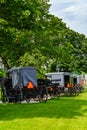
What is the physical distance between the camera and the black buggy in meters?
28.3

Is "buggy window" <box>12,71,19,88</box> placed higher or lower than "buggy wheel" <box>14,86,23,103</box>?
higher

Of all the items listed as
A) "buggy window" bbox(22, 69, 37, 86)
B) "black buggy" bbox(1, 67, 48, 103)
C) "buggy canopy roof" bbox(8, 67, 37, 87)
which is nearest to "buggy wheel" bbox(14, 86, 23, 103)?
"black buggy" bbox(1, 67, 48, 103)

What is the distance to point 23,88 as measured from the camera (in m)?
28.4

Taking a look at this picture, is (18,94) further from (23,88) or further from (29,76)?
(29,76)

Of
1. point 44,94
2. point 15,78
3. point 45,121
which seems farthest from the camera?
point 15,78

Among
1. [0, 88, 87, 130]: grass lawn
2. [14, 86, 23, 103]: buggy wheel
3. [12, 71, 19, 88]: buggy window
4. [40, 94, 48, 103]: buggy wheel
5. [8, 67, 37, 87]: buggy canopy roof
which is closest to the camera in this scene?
[0, 88, 87, 130]: grass lawn

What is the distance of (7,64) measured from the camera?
1921 inches

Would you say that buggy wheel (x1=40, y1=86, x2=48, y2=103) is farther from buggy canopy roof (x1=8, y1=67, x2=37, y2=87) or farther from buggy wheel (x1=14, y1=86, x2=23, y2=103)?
buggy wheel (x1=14, y1=86, x2=23, y2=103)

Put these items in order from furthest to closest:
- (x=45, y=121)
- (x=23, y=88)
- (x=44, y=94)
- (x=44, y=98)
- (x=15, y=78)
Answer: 1. (x=15, y=78)
2. (x=44, y=98)
3. (x=44, y=94)
4. (x=23, y=88)
5. (x=45, y=121)

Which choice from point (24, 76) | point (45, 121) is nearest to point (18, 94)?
point (24, 76)

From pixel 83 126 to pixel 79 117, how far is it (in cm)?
295

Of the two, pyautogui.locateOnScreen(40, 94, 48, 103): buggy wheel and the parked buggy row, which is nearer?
the parked buggy row

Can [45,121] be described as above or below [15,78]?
below

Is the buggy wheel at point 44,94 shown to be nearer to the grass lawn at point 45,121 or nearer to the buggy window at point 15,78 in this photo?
the buggy window at point 15,78
